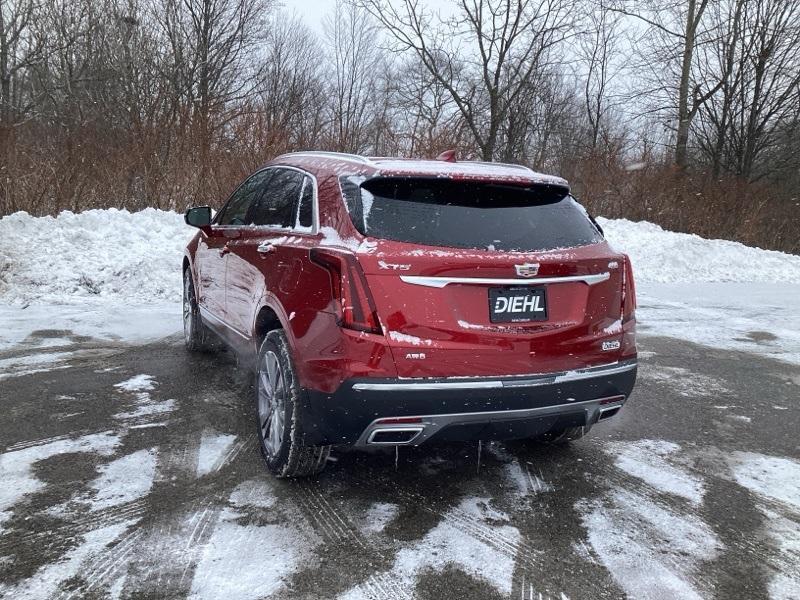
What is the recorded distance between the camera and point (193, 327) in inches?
235

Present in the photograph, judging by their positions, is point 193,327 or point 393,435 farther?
point 193,327

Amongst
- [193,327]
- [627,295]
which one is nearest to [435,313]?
[627,295]

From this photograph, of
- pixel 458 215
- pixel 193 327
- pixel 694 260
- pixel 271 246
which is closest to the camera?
pixel 458 215

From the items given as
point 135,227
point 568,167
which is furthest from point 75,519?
point 568,167

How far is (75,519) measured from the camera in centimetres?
291

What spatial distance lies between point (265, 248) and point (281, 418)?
3.46ft

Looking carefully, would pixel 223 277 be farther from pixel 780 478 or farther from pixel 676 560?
pixel 780 478

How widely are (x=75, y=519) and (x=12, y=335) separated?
4.41 m

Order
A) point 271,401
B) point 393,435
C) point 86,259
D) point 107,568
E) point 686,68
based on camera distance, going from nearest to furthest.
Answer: point 107,568 < point 393,435 < point 271,401 < point 86,259 < point 686,68

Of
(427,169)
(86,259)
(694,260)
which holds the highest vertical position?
(427,169)

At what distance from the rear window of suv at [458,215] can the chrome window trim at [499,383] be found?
62 cm

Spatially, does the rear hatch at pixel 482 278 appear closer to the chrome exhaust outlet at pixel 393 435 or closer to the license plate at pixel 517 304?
the license plate at pixel 517 304

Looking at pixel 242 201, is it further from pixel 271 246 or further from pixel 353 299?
A: pixel 353 299

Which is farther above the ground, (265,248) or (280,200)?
(280,200)
